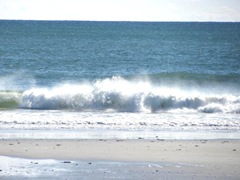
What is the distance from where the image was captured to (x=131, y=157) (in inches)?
480

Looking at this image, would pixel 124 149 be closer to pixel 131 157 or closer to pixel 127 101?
pixel 131 157

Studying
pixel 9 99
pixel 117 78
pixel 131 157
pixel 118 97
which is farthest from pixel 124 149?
pixel 117 78

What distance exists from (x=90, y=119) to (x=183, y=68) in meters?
22.5

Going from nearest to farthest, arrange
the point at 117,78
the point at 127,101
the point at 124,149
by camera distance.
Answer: the point at 124,149 → the point at 127,101 → the point at 117,78

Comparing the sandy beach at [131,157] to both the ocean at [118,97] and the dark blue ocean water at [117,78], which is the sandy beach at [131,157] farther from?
the dark blue ocean water at [117,78]

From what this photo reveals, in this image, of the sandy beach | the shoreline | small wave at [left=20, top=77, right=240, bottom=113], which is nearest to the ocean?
small wave at [left=20, top=77, right=240, bottom=113]

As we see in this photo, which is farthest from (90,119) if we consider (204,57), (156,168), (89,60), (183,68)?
(204,57)

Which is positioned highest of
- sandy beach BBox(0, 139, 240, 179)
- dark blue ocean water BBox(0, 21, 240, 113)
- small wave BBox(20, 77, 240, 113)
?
dark blue ocean water BBox(0, 21, 240, 113)

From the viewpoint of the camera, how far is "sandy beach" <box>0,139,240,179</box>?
10695mm

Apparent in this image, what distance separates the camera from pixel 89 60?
1767 inches

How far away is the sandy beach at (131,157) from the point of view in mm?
10695

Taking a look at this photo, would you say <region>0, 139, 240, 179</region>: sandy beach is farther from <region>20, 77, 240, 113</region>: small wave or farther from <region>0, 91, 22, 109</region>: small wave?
<region>0, 91, 22, 109</region>: small wave

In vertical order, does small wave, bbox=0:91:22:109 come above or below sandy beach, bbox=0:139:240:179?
above

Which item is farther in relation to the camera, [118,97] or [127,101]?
[118,97]
